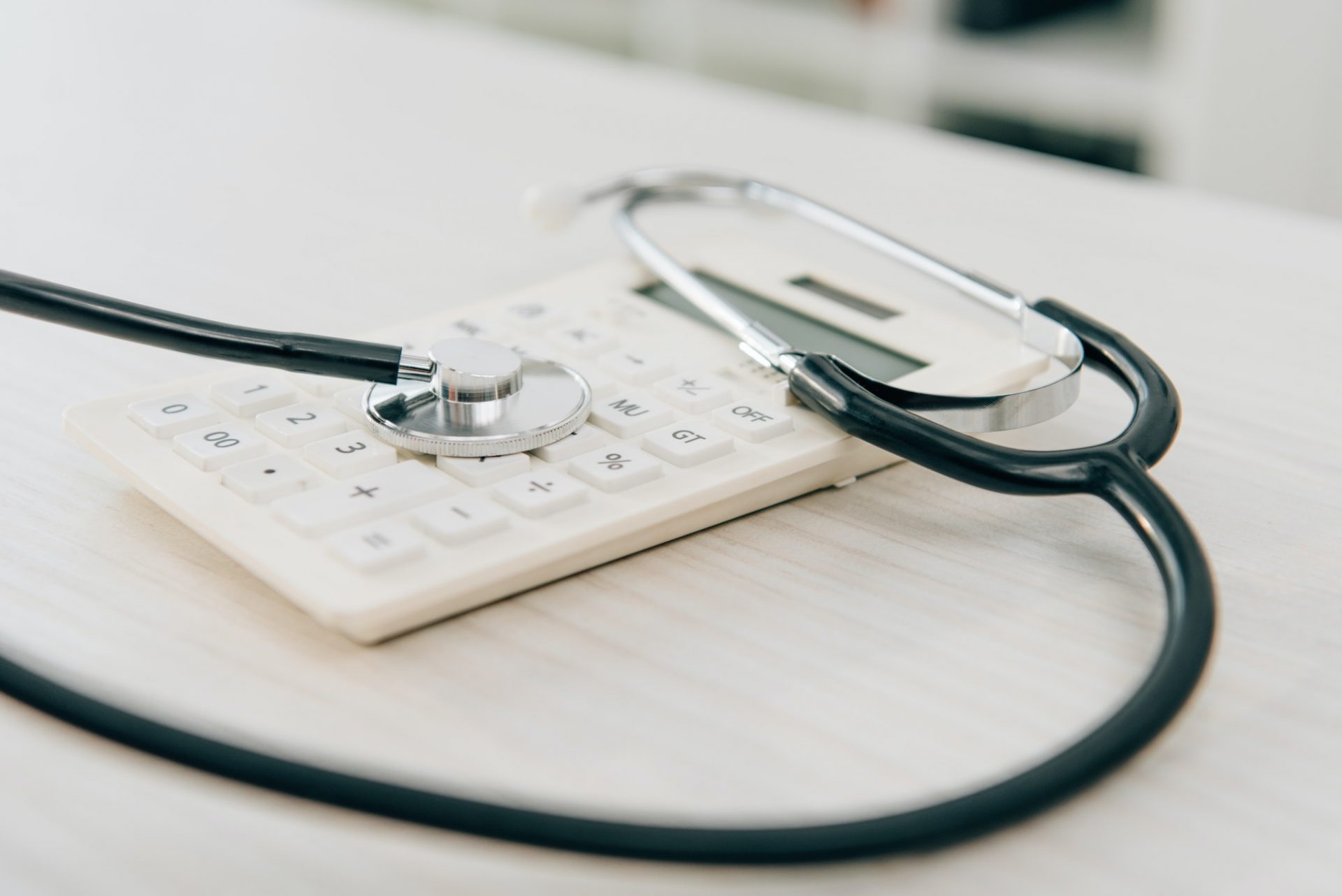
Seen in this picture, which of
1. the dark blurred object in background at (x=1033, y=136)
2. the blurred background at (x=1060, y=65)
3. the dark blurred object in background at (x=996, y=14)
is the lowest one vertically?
the dark blurred object in background at (x=1033, y=136)

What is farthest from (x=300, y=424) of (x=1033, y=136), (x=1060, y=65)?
(x=1033, y=136)

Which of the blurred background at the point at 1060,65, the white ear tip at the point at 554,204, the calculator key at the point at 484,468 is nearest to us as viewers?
the calculator key at the point at 484,468

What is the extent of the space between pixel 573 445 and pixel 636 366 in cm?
6

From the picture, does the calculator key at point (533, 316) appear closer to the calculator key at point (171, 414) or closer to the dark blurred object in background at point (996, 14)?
the calculator key at point (171, 414)

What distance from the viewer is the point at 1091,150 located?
1841 millimetres

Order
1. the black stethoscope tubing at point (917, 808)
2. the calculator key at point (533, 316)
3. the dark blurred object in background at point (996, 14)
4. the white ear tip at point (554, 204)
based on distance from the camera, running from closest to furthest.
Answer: the black stethoscope tubing at point (917, 808), the calculator key at point (533, 316), the white ear tip at point (554, 204), the dark blurred object in background at point (996, 14)

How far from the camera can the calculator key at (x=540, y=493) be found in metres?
0.33

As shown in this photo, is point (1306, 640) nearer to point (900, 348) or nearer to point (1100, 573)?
point (1100, 573)

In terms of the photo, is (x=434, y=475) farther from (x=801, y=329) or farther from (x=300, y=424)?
(x=801, y=329)

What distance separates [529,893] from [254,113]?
0.63 metres

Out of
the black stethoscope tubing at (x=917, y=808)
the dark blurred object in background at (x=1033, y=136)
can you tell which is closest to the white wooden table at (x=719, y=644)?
the black stethoscope tubing at (x=917, y=808)

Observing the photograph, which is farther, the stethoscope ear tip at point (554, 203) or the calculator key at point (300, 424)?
the stethoscope ear tip at point (554, 203)

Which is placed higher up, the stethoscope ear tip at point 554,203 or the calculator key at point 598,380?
the stethoscope ear tip at point 554,203

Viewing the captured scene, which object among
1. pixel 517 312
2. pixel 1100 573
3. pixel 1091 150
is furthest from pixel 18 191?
pixel 1091 150
